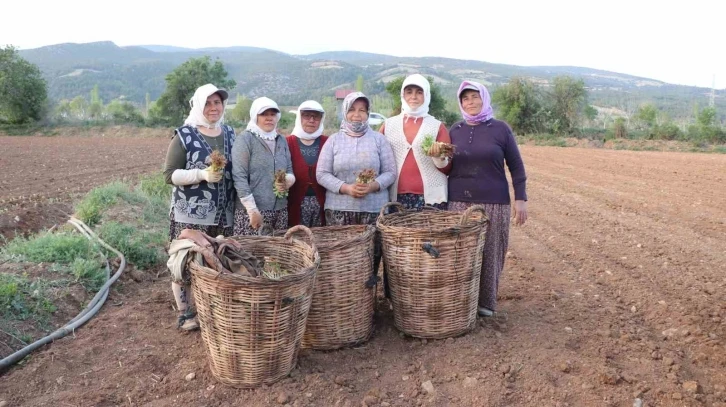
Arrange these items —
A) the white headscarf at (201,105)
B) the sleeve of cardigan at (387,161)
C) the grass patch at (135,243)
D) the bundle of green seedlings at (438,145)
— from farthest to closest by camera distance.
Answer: the grass patch at (135,243) → the sleeve of cardigan at (387,161) → the white headscarf at (201,105) → the bundle of green seedlings at (438,145)

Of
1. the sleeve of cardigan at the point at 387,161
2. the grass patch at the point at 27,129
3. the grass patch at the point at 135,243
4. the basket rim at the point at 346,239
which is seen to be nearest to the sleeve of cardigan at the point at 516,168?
the sleeve of cardigan at the point at 387,161

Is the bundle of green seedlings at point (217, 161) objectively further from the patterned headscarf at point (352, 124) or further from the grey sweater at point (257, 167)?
the patterned headscarf at point (352, 124)

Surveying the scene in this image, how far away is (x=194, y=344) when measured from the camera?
11.8 feet

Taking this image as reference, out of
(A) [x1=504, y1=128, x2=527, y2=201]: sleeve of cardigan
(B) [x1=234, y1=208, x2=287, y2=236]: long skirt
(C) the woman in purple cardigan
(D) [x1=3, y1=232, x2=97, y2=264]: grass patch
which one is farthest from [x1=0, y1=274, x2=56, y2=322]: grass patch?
(A) [x1=504, y1=128, x2=527, y2=201]: sleeve of cardigan

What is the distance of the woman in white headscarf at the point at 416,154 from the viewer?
3818 mm

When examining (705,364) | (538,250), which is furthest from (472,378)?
(538,250)

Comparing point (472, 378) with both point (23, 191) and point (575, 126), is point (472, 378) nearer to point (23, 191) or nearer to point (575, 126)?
point (23, 191)

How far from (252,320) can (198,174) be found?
1.18 metres

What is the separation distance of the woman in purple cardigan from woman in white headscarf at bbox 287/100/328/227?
0.93m

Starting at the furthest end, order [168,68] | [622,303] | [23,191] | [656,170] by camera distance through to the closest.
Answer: [168,68]
[656,170]
[23,191]
[622,303]

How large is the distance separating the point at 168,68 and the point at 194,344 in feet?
411

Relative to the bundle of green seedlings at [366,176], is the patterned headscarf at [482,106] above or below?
above

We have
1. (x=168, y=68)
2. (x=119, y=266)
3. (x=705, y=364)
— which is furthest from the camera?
(x=168, y=68)

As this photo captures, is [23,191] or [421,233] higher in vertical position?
[421,233]
